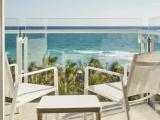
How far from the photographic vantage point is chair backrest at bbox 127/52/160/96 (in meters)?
2.62

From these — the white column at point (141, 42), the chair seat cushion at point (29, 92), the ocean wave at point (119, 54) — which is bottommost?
the chair seat cushion at point (29, 92)

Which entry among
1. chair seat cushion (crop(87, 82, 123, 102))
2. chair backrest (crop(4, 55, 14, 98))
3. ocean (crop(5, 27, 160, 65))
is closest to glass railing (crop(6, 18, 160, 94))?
ocean (crop(5, 27, 160, 65))

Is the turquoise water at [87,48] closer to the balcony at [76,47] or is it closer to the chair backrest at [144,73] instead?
the balcony at [76,47]

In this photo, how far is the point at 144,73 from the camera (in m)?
2.65

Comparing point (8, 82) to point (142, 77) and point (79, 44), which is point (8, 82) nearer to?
point (142, 77)

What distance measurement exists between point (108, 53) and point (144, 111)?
2.81 feet

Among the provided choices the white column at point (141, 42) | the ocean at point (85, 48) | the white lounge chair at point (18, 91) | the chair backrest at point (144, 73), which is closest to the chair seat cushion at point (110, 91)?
the chair backrest at point (144, 73)

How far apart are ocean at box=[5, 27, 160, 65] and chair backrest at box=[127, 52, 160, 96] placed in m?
1.17

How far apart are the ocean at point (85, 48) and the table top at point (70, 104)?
4.49ft

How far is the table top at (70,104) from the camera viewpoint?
7.66 feet

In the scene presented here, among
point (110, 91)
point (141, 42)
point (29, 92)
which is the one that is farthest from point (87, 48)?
point (29, 92)

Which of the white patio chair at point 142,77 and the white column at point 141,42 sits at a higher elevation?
the white column at point 141,42

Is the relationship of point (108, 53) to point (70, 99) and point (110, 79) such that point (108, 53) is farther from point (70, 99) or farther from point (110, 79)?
point (70, 99)

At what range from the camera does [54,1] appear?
8.97 meters
